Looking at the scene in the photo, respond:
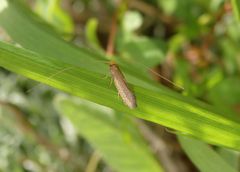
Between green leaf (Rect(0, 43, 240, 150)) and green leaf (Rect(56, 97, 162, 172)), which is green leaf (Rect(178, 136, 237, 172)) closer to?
green leaf (Rect(0, 43, 240, 150))

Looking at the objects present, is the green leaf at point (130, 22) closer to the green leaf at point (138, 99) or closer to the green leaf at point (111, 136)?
the green leaf at point (111, 136)

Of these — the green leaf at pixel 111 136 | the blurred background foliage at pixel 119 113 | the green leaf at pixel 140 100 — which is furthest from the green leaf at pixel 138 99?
the green leaf at pixel 111 136

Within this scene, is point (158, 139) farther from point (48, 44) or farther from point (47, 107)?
point (48, 44)

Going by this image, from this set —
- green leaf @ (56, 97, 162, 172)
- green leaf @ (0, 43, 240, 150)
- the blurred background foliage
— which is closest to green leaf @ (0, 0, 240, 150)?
green leaf @ (0, 43, 240, 150)

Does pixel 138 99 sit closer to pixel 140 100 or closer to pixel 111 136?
pixel 140 100

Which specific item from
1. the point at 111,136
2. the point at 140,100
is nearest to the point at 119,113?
the point at 111,136

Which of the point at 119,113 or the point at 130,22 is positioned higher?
the point at 130,22
